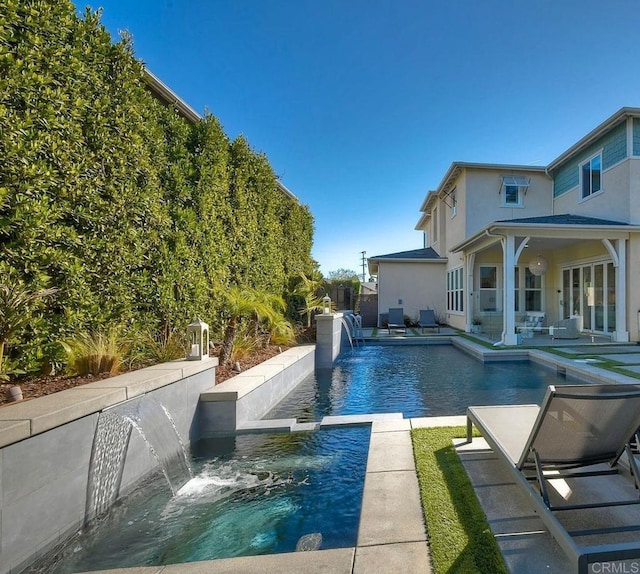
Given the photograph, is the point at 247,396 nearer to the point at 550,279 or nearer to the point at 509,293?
the point at 509,293

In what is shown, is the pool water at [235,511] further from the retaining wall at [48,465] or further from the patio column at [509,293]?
the patio column at [509,293]

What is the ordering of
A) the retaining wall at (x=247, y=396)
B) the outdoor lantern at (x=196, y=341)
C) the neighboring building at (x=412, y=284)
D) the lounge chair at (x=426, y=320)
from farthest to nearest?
the neighboring building at (x=412, y=284)
the lounge chair at (x=426, y=320)
the outdoor lantern at (x=196, y=341)
the retaining wall at (x=247, y=396)

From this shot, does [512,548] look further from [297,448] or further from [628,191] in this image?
[628,191]

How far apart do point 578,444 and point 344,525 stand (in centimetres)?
173

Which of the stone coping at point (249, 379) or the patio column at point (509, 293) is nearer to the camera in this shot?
the stone coping at point (249, 379)

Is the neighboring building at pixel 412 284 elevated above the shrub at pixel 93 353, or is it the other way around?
the neighboring building at pixel 412 284

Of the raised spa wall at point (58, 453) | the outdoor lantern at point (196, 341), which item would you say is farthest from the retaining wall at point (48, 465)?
the outdoor lantern at point (196, 341)

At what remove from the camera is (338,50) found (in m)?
10.1

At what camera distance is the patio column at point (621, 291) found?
34.0 ft

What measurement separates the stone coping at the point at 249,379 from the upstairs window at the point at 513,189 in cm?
1203

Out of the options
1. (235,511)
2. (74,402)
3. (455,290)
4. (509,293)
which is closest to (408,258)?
(455,290)

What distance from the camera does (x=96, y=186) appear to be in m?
4.07

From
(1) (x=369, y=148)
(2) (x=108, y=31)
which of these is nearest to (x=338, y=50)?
(1) (x=369, y=148)

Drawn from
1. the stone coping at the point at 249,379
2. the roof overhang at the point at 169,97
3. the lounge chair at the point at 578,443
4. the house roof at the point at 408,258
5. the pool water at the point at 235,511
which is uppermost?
the roof overhang at the point at 169,97
